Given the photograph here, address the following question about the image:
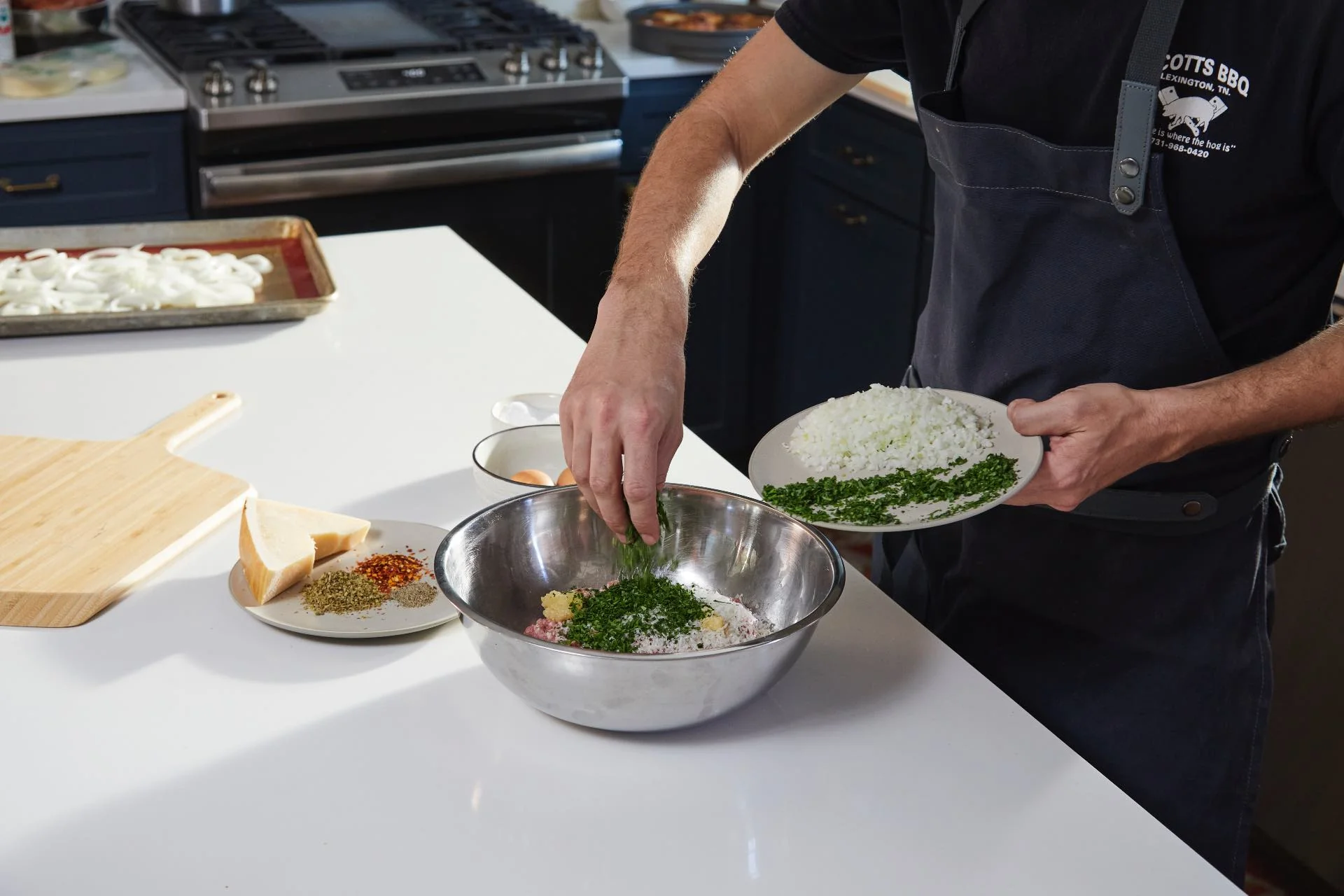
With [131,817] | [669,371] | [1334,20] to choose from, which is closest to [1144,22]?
[1334,20]

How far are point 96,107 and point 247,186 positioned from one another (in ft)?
0.99

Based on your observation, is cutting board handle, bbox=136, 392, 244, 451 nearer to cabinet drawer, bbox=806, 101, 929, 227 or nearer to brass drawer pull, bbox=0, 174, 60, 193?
brass drawer pull, bbox=0, 174, 60, 193

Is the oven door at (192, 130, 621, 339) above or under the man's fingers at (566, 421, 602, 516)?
under

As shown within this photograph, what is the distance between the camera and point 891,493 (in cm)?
106

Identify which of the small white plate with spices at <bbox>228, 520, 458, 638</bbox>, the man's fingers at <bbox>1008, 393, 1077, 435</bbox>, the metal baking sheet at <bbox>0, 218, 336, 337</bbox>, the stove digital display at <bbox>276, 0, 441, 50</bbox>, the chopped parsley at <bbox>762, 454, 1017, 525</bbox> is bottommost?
the small white plate with spices at <bbox>228, 520, 458, 638</bbox>

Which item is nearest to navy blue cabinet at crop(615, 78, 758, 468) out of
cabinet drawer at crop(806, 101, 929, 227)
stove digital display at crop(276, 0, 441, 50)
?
cabinet drawer at crop(806, 101, 929, 227)

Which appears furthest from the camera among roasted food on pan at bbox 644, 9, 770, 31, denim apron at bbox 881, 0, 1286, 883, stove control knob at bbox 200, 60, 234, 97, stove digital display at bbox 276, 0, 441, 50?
roasted food on pan at bbox 644, 9, 770, 31

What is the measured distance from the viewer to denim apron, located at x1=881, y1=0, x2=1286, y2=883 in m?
1.19

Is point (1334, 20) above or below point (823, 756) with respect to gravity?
above

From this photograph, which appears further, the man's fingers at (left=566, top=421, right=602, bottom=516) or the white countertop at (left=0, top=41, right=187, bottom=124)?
the white countertop at (left=0, top=41, right=187, bottom=124)

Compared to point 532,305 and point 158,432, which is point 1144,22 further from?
point 158,432

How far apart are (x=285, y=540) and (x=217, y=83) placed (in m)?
1.76

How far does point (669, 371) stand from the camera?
1.04m

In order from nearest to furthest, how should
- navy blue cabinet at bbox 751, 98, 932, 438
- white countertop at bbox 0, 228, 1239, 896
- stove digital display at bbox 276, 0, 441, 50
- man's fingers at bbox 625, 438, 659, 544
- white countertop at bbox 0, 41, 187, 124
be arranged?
white countertop at bbox 0, 228, 1239, 896, man's fingers at bbox 625, 438, 659, 544, white countertop at bbox 0, 41, 187, 124, navy blue cabinet at bbox 751, 98, 932, 438, stove digital display at bbox 276, 0, 441, 50
